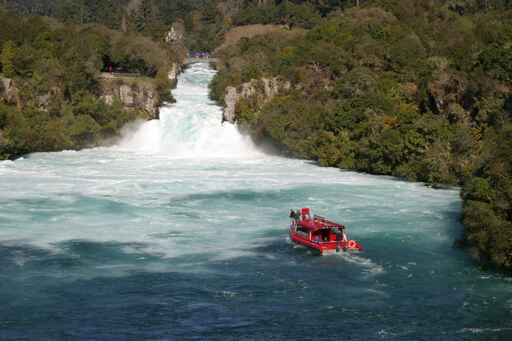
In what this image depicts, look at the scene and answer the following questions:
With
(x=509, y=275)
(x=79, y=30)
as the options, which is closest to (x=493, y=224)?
(x=509, y=275)

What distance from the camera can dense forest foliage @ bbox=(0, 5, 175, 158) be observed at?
76125 millimetres

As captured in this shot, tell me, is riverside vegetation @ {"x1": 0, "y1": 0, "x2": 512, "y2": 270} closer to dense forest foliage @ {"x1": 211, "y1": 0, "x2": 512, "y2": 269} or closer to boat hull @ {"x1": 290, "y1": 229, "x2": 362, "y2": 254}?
dense forest foliage @ {"x1": 211, "y1": 0, "x2": 512, "y2": 269}

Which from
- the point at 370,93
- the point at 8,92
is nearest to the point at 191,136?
the point at 8,92

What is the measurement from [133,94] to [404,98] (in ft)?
96.9

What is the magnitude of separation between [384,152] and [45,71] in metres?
38.1

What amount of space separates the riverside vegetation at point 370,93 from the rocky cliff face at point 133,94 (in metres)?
2.51

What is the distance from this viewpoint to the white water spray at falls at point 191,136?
7925 centimetres

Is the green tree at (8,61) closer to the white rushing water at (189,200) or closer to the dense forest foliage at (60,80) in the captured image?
the dense forest foliage at (60,80)

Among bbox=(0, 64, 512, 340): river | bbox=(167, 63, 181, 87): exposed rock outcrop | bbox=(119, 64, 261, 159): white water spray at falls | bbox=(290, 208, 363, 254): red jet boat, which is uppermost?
bbox=(167, 63, 181, 87): exposed rock outcrop

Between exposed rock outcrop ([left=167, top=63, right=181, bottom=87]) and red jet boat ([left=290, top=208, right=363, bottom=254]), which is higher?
exposed rock outcrop ([left=167, top=63, right=181, bottom=87])

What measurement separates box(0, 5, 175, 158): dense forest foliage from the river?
13.2 metres

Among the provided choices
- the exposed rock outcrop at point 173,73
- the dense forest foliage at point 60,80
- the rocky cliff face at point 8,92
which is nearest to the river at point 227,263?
the dense forest foliage at point 60,80

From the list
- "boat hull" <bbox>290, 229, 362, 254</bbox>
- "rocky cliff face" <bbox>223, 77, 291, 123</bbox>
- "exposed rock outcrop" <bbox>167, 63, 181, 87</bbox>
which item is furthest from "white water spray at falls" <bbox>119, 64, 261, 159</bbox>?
"boat hull" <bbox>290, 229, 362, 254</bbox>

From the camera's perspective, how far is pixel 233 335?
28.5 m
